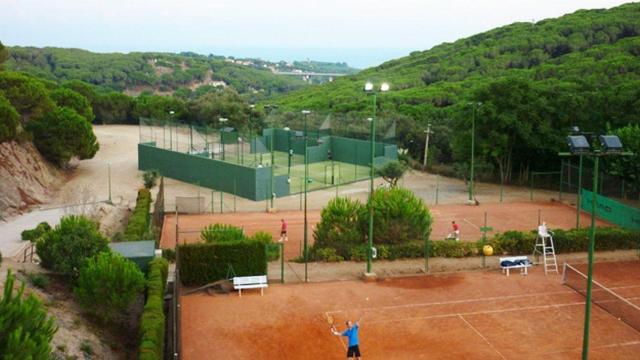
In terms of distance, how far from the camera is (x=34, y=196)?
1607 inches

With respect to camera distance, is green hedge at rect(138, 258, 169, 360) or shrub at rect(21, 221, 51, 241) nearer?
green hedge at rect(138, 258, 169, 360)

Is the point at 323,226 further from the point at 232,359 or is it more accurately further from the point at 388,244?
the point at 232,359

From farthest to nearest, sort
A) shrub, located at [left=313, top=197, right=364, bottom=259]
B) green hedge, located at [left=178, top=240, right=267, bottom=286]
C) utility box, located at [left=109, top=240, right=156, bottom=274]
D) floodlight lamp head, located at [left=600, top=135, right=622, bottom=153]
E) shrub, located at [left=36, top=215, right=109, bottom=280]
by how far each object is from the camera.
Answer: shrub, located at [left=313, top=197, right=364, bottom=259] → green hedge, located at [left=178, top=240, right=267, bottom=286] → utility box, located at [left=109, top=240, right=156, bottom=274] → shrub, located at [left=36, top=215, right=109, bottom=280] → floodlight lamp head, located at [left=600, top=135, right=622, bottom=153]

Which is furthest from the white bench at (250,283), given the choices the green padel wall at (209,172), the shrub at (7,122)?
the shrub at (7,122)

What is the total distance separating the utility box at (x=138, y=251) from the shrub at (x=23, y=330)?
10.1m

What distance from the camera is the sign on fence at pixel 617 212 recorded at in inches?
1271

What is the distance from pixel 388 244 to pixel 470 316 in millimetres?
7618

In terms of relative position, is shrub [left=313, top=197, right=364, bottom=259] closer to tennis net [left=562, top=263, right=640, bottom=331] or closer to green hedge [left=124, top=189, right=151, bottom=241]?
green hedge [left=124, top=189, right=151, bottom=241]

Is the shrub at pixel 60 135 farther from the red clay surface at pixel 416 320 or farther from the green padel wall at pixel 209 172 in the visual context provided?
the red clay surface at pixel 416 320

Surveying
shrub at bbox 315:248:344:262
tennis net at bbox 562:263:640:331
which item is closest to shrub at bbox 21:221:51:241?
shrub at bbox 315:248:344:262

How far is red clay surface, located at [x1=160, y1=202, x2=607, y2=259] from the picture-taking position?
32.5 meters

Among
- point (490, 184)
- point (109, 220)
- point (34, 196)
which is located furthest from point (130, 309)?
point (490, 184)

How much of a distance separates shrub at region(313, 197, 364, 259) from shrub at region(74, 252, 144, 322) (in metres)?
10.5

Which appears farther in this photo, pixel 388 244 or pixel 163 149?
pixel 163 149
